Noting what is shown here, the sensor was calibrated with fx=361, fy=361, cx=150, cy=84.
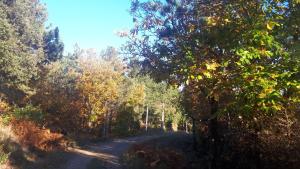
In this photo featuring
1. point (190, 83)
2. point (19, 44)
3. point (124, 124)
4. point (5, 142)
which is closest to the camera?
point (190, 83)

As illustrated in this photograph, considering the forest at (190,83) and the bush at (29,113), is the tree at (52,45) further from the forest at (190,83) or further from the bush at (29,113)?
the bush at (29,113)

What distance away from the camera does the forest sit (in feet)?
22.4

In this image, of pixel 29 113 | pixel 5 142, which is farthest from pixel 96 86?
pixel 5 142

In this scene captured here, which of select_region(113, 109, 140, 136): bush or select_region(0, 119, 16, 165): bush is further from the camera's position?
select_region(113, 109, 140, 136): bush

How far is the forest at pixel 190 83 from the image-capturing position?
683cm

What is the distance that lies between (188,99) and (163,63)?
10982 mm

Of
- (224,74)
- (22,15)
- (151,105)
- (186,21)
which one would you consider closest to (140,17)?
(186,21)

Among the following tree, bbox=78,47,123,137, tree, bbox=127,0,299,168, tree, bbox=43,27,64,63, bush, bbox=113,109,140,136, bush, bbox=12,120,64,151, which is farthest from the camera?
bush, bbox=113,109,140,136

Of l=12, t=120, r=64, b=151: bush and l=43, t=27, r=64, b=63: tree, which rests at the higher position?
l=43, t=27, r=64, b=63: tree

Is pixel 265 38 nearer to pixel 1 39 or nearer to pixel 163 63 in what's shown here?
pixel 163 63

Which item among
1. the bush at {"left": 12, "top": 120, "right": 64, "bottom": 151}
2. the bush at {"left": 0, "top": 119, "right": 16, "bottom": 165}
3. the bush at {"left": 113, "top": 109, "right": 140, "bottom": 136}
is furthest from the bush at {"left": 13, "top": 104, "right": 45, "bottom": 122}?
the bush at {"left": 113, "top": 109, "right": 140, "bottom": 136}

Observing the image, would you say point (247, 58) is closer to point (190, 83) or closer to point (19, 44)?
point (190, 83)

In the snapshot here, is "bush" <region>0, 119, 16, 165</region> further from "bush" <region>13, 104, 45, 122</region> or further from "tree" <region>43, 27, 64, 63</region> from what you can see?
"tree" <region>43, 27, 64, 63</region>

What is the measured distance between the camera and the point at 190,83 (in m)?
12.5
